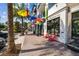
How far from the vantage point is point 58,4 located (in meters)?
5.62

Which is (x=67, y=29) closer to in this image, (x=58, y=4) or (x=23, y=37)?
(x=58, y=4)

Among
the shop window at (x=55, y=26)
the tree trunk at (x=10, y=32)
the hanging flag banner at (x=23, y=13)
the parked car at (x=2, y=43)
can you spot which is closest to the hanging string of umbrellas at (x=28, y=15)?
the hanging flag banner at (x=23, y=13)

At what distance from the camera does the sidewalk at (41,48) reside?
18.1 feet

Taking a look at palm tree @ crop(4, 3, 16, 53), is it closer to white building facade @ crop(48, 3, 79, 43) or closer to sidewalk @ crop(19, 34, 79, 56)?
sidewalk @ crop(19, 34, 79, 56)

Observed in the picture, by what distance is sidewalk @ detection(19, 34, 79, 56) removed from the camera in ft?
18.1

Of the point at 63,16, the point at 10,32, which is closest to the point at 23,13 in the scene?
the point at 10,32

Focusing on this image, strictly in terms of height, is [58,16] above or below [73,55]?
above

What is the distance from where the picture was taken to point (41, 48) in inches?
220

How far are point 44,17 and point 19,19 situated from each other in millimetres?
557

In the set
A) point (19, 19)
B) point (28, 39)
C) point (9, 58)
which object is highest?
point (19, 19)

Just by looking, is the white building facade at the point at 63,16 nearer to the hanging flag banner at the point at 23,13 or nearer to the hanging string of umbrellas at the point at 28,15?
the hanging string of umbrellas at the point at 28,15

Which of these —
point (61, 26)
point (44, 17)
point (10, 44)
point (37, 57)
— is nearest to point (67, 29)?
point (61, 26)

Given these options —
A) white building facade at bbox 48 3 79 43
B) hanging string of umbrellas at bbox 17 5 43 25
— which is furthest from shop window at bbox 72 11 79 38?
hanging string of umbrellas at bbox 17 5 43 25

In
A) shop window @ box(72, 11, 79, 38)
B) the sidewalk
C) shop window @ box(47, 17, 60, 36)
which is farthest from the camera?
shop window @ box(47, 17, 60, 36)
